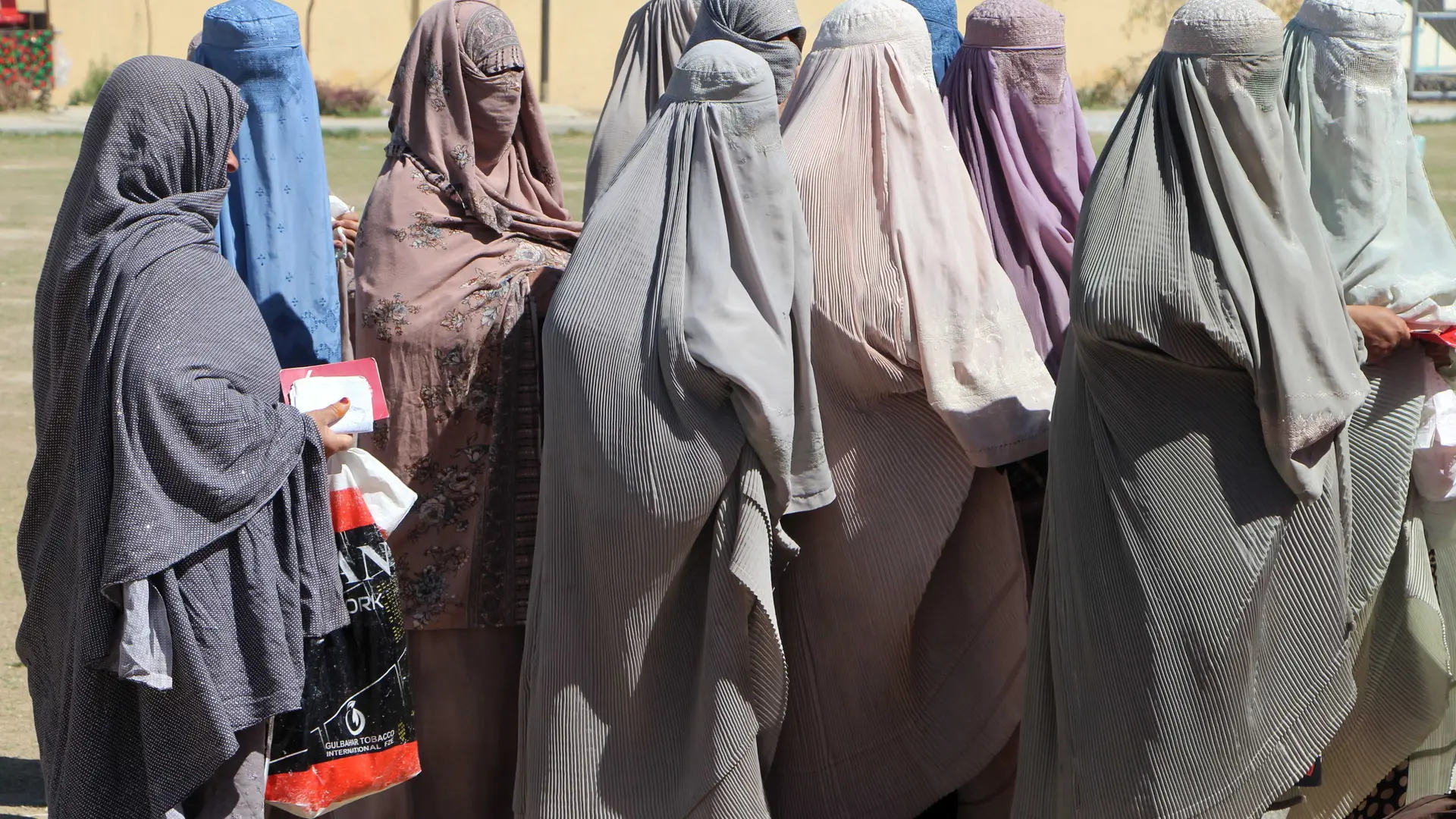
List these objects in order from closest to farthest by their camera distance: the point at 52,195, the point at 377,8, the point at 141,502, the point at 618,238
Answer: the point at 141,502
the point at 618,238
the point at 52,195
the point at 377,8

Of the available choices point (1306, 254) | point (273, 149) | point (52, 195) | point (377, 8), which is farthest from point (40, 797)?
point (377, 8)

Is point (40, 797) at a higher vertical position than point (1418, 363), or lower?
lower

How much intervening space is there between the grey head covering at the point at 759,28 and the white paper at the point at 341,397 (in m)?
1.17

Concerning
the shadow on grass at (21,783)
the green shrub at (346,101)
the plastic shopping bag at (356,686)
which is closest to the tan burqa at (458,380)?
the plastic shopping bag at (356,686)

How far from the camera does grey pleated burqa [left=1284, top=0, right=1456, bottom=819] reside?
2.74 metres

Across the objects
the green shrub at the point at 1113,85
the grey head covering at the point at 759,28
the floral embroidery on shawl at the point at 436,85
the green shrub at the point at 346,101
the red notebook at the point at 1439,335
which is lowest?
the green shrub at the point at 346,101

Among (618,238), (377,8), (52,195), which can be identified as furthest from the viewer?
(377,8)

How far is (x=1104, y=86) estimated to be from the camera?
21.2m

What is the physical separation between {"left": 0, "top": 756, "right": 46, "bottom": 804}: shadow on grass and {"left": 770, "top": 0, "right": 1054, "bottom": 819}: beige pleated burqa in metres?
1.92

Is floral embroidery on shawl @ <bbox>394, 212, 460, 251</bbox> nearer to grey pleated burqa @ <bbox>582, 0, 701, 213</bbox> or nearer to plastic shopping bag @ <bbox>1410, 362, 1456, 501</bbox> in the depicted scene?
grey pleated burqa @ <bbox>582, 0, 701, 213</bbox>

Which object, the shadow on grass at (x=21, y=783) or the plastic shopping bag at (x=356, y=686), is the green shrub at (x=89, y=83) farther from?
the plastic shopping bag at (x=356, y=686)

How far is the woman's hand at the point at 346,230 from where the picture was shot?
12.5ft

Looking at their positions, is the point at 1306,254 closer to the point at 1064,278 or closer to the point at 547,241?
the point at 1064,278

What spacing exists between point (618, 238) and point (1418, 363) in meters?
1.54
